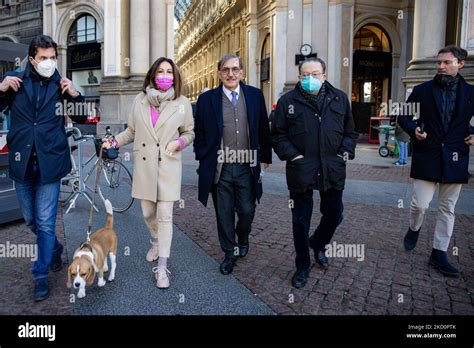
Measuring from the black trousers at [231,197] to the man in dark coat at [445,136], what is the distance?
6.23 feet

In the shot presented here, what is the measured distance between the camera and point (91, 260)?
3.73 meters

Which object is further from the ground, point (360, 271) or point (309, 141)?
point (309, 141)

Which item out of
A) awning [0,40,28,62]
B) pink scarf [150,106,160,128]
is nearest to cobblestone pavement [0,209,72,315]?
pink scarf [150,106,160,128]

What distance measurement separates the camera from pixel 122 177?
756 centimetres

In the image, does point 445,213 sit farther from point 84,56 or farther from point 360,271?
point 84,56

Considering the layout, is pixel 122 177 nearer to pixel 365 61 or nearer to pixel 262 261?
pixel 262 261

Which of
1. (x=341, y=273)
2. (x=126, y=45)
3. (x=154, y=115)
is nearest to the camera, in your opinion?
(x=154, y=115)

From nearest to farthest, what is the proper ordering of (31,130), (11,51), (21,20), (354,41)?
(31,130)
(11,51)
(354,41)
(21,20)

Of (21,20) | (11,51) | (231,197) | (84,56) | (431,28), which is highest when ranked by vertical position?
(21,20)

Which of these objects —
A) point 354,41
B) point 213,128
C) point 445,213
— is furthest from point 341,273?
point 354,41

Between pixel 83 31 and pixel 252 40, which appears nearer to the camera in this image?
pixel 83 31

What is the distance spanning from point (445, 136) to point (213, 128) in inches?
97.4

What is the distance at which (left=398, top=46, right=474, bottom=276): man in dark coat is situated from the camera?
4.56 meters
